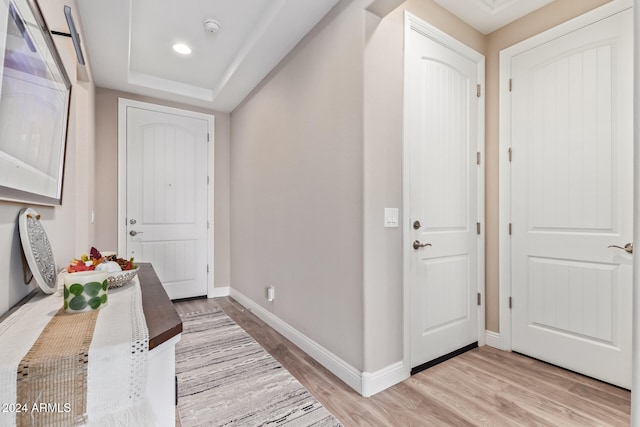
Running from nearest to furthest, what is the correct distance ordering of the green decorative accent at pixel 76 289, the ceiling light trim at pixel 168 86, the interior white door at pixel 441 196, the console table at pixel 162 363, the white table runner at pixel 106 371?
the white table runner at pixel 106 371, the console table at pixel 162 363, the green decorative accent at pixel 76 289, the interior white door at pixel 441 196, the ceiling light trim at pixel 168 86

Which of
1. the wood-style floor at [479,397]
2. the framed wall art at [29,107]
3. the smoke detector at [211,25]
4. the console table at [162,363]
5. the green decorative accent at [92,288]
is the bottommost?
the wood-style floor at [479,397]

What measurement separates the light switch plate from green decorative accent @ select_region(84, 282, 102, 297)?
1454 mm

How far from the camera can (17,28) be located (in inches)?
34.2

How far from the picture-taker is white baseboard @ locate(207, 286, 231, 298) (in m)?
3.91

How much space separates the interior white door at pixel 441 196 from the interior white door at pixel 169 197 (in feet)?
9.13

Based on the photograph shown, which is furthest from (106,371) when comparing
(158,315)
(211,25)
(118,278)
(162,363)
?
(211,25)

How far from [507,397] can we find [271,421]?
1328 mm

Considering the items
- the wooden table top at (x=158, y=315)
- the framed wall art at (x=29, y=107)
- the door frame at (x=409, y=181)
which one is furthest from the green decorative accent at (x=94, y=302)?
the door frame at (x=409, y=181)

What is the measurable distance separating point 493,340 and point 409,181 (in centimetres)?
151

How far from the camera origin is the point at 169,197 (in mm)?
3662

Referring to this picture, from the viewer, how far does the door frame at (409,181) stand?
1.97m

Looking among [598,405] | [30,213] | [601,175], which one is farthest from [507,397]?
[30,213]

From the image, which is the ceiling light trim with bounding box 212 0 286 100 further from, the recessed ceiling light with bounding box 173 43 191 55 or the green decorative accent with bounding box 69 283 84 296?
the green decorative accent with bounding box 69 283 84 296

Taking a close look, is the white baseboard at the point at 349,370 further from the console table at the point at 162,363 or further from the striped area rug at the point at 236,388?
the console table at the point at 162,363
